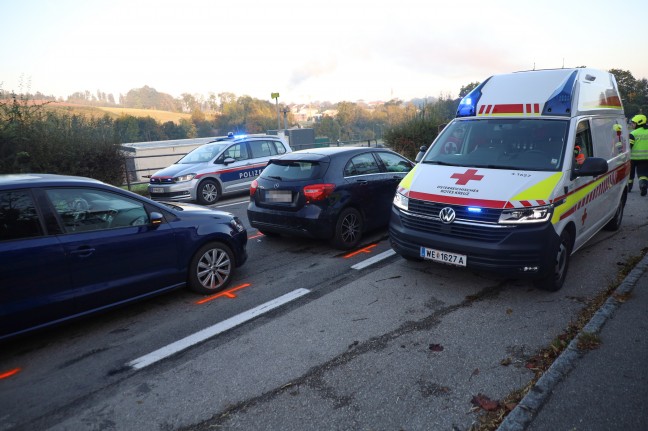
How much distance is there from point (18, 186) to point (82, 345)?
154 cm

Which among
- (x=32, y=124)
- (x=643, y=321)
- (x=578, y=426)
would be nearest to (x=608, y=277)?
(x=643, y=321)

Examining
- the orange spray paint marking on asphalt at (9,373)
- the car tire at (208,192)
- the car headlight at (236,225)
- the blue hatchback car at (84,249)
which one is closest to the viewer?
the orange spray paint marking on asphalt at (9,373)

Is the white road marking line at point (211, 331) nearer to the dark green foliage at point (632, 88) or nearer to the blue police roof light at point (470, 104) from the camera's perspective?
the blue police roof light at point (470, 104)

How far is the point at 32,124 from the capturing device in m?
11.8

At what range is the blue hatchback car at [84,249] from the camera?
376 cm

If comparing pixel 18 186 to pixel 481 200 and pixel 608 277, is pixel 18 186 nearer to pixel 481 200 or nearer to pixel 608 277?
pixel 481 200

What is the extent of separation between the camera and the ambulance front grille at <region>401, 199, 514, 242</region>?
14.8 ft

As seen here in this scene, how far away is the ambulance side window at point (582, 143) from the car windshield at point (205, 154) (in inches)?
371

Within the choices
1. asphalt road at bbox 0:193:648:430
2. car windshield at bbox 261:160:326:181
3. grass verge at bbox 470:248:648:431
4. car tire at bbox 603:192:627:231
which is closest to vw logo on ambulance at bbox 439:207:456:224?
asphalt road at bbox 0:193:648:430

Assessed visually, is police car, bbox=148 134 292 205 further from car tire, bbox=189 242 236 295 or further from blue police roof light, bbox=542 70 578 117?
blue police roof light, bbox=542 70 578 117

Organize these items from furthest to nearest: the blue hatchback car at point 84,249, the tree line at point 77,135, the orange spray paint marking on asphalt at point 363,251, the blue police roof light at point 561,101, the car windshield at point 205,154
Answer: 1. the car windshield at point 205,154
2. the tree line at point 77,135
3. the orange spray paint marking on asphalt at point 363,251
4. the blue police roof light at point 561,101
5. the blue hatchback car at point 84,249

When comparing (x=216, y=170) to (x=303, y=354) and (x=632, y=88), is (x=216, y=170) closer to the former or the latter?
(x=303, y=354)

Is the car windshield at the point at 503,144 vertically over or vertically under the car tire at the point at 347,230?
over

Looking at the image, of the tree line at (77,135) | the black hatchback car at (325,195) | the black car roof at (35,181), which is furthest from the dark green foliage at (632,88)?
the black car roof at (35,181)
